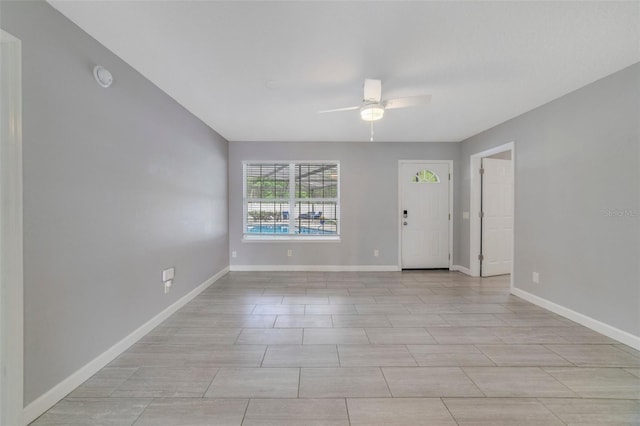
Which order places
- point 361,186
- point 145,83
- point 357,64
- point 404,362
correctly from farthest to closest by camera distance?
point 361,186 < point 145,83 < point 357,64 < point 404,362

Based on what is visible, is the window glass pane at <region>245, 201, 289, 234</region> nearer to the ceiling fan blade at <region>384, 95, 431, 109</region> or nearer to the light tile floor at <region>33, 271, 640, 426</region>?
the light tile floor at <region>33, 271, 640, 426</region>

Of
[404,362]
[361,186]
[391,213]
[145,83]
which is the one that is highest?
[145,83]

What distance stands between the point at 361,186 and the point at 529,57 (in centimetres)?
311

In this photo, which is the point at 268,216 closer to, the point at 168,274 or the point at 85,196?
the point at 168,274

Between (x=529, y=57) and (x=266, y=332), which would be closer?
(x=529, y=57)

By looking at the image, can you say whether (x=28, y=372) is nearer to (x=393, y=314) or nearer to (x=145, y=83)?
(x=145, y=83)

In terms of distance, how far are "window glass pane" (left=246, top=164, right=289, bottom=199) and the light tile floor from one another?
2419 millimetres

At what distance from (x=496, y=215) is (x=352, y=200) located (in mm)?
2525

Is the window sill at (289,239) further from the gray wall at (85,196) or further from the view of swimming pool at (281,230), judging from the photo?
the gray wall at (85,196)

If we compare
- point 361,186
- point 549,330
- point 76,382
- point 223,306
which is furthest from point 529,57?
point 76,382

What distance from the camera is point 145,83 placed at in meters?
2.50

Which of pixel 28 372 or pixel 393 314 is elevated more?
pixel 28 372

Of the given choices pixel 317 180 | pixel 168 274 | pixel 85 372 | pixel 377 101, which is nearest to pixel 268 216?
pixel 317 180

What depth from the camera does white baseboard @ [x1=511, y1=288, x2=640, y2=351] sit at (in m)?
2.30
